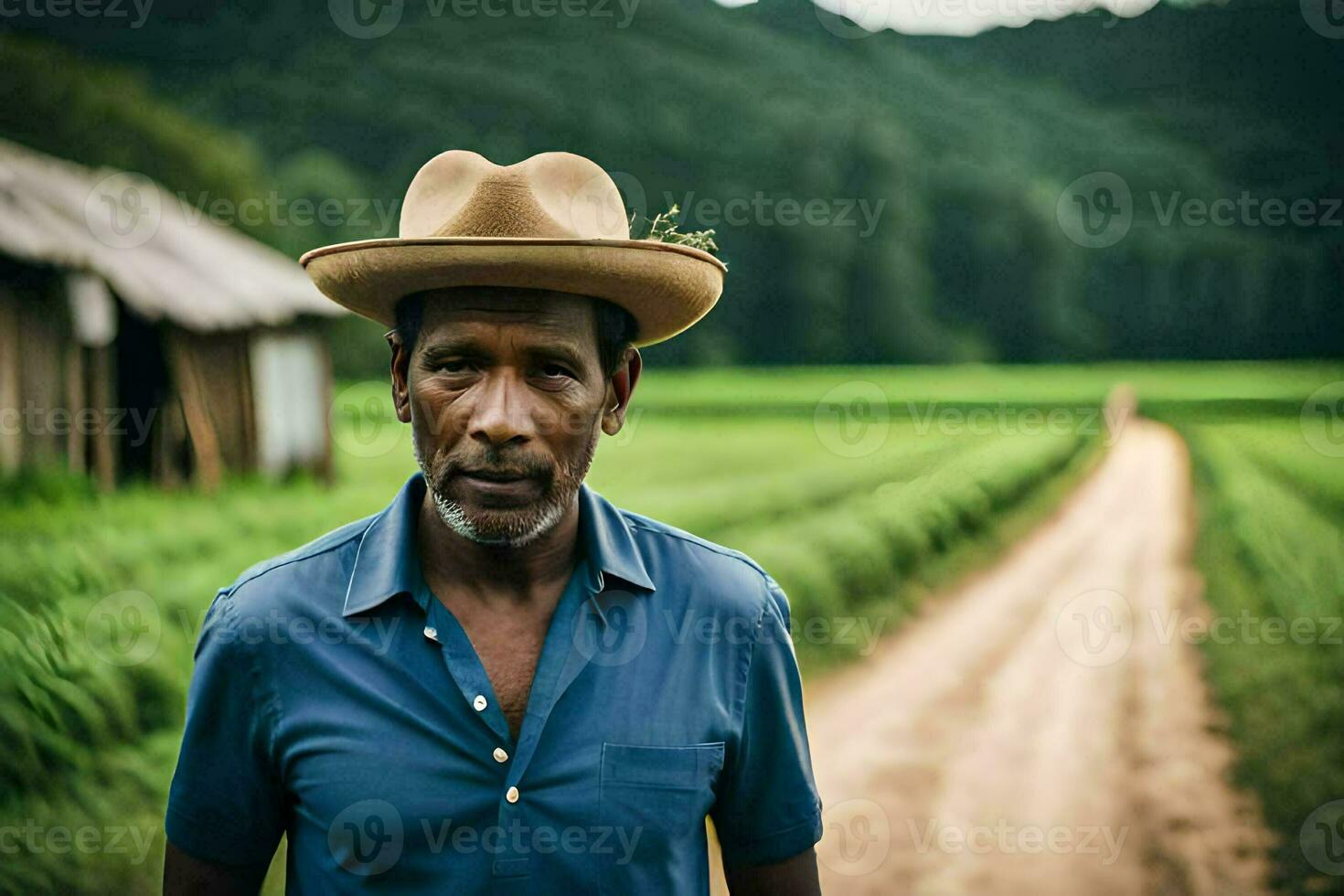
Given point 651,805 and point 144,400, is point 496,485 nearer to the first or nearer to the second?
point 651,805

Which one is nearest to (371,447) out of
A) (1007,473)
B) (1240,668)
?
(1007,473)

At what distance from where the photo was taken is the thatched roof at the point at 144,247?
24.6 feet

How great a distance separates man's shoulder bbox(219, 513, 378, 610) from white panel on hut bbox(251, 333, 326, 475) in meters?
8.25

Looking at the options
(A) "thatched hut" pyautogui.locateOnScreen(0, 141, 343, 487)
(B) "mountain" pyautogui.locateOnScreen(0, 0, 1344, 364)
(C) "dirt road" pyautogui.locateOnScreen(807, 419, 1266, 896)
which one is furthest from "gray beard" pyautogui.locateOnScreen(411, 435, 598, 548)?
(B) "mountain" pyautogui.locateOnScreen(0, 0, 1344, 364)

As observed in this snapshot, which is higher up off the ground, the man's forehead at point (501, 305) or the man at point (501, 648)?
the man's forehead at point (501, 305)

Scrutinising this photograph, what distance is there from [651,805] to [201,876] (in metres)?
0.76

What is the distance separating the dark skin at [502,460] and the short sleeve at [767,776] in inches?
2.2

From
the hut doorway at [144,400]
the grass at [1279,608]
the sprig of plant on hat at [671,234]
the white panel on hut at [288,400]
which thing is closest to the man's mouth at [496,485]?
the sprig of plant on hat at [671,234]

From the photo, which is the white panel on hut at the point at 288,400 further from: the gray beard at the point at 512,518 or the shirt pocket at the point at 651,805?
the shirt pocket at the point at 651,805

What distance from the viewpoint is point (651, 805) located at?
1.75 metres

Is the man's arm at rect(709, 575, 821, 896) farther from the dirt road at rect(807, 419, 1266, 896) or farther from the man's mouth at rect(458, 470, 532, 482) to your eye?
the dirt road at rect(807, 419, 1266, 896)

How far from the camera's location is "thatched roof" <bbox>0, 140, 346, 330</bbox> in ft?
24.6

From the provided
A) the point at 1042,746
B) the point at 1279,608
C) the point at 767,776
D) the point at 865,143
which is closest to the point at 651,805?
the point at 767,776

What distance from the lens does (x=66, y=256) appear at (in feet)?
24.3
